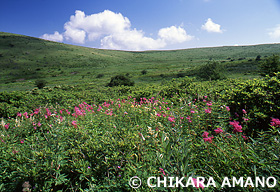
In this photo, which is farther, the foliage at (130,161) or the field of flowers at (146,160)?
the foliage at (130,161)

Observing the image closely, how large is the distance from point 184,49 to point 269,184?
17253cm

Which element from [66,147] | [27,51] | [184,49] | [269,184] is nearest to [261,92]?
[269,184]

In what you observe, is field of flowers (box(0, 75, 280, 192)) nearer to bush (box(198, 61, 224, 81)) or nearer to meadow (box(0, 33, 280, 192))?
meadow (box(0, 33, 280, 192))

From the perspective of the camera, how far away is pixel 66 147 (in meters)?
2.84

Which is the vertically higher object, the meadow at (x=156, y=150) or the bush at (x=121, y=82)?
the bush at (x=121, y=82)

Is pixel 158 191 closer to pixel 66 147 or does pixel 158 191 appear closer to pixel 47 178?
pixel 47 178

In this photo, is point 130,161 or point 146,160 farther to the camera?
point 146,160

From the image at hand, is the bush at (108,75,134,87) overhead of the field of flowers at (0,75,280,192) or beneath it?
overhead

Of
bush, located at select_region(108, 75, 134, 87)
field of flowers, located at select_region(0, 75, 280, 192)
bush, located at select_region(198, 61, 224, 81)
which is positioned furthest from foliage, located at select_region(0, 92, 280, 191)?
bush, located at select_region(198, 61, 224, 81)

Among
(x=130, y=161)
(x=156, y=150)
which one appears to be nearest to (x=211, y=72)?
(x=156, y=150)

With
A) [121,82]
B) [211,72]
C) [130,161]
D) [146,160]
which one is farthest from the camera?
[121,82]

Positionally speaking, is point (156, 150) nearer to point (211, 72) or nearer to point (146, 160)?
point (146, 160)

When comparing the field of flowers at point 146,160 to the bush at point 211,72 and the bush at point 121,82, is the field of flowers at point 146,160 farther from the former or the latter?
the bush at point 211,72

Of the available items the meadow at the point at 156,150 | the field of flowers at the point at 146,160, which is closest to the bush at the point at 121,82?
the meadow at the point at 156,150
